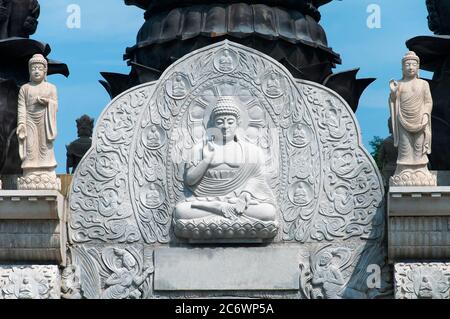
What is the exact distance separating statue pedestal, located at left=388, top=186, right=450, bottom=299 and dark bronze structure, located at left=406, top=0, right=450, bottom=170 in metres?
2.19

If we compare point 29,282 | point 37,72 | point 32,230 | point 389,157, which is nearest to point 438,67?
point 389,157

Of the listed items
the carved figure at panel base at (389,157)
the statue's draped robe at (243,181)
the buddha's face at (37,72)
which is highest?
the buddha's face at (37,72)

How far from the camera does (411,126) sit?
93.6 feet

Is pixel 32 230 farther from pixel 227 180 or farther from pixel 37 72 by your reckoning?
pixel 227 180

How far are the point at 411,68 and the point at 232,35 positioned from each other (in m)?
5.20

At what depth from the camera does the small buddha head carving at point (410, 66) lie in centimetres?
2878

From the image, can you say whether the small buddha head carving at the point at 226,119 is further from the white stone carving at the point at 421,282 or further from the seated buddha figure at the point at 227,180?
the white stone carving at the point at 421,282

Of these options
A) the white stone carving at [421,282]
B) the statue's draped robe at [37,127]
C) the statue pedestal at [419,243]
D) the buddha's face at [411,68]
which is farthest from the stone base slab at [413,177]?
the statue's draped robe at [37,127]

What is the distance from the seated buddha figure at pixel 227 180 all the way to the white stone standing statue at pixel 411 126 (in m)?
1.88

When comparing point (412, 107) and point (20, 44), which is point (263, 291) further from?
point (20, 44)

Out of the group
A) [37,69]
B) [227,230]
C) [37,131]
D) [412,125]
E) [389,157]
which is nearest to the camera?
[412,125]

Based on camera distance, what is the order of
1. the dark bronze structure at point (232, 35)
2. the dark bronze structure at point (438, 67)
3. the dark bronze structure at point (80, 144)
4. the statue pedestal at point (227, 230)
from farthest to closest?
the dark bronze structure at point (232, 35)
the dark bronze structure at point (80, 144)
the dark bronze structure at point (438, 67)
the statue pedestal at point (227, 230)

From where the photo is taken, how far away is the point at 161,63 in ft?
111

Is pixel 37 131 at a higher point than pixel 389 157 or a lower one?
higher
